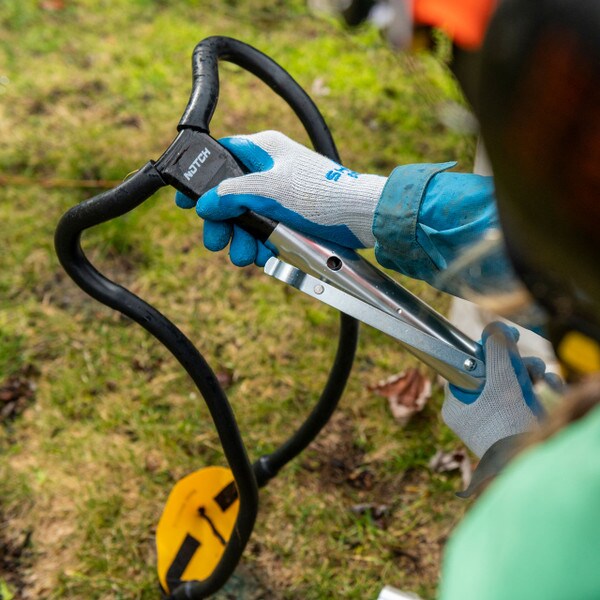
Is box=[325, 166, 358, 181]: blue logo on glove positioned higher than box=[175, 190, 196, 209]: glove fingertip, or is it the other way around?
box=[325, 166, 358, 181]: blue logo on glove

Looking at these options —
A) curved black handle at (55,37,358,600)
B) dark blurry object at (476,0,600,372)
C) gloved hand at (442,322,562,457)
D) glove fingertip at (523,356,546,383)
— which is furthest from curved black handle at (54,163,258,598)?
dark blurry object at (476,0,600,372)

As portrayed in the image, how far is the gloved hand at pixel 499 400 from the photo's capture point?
4.17ft

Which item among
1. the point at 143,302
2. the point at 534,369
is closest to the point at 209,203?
the point at 143,302

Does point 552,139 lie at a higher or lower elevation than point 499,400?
higher

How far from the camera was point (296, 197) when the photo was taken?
136 cm

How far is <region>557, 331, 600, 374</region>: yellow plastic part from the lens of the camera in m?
0.78

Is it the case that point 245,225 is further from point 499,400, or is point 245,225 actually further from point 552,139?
point 552,139

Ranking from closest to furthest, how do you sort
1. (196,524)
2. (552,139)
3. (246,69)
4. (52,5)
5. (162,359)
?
(552,139)
(246,69)
(196,524)
(162,359)
(52,5)

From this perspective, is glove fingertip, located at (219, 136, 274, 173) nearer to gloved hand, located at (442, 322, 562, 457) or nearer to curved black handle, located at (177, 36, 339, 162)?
curved black handle, located at (177, 36, 339, 162)

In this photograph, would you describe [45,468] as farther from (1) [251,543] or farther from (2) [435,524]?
(2) [435,524]

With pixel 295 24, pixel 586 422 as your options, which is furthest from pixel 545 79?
pixel 295 24

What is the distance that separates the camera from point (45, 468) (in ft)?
6.73

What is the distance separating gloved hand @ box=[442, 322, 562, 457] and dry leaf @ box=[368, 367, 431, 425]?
0.88 meters

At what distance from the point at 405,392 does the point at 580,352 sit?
4.77ft
